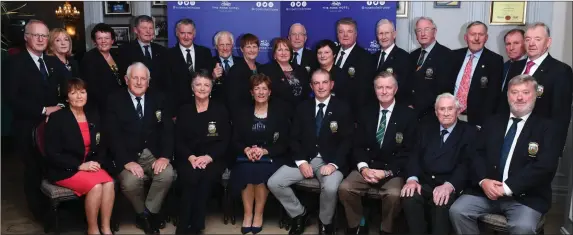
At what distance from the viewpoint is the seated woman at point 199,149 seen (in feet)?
12.7

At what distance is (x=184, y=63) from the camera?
4734 mm

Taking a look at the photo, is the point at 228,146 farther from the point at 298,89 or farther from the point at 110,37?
the point at 110,37

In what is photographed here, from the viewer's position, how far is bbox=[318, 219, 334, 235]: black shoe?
388cm

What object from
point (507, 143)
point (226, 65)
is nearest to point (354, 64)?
point (226, 65)

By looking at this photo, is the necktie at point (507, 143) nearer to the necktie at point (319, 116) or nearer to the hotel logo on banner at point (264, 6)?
the necktie at point (319, 116)

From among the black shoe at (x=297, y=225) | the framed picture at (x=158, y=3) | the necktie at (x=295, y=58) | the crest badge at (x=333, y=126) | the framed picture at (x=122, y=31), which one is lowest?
the black shoe at (x=297, y=225)

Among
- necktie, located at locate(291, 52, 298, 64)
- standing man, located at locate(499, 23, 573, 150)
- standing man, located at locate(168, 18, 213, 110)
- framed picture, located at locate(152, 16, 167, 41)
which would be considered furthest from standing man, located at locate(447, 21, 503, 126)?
framed picture, located at locate(152, 16, 167, 41)

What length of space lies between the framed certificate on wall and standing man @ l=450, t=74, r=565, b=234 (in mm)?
2026

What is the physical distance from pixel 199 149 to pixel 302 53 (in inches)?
54.2

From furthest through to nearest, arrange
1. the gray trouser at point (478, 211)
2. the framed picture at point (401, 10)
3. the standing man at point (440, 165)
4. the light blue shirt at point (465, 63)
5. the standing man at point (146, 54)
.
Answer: the framed picture at point (401, 10)
the standing man at point (146, 54)
the light blue shirt at point (465, 63)
the standing man at point (440, 165)
the gray trouser at point (478, 211)

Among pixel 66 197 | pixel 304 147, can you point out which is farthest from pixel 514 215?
pixel 66 197

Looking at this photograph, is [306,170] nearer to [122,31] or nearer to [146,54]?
[146,54]

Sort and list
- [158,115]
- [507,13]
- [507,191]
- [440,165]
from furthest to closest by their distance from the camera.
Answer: [507,13] < [158,115] < [440,165] < [507,191]

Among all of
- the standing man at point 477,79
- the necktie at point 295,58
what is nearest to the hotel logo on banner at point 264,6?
the necktie at point 295,58
